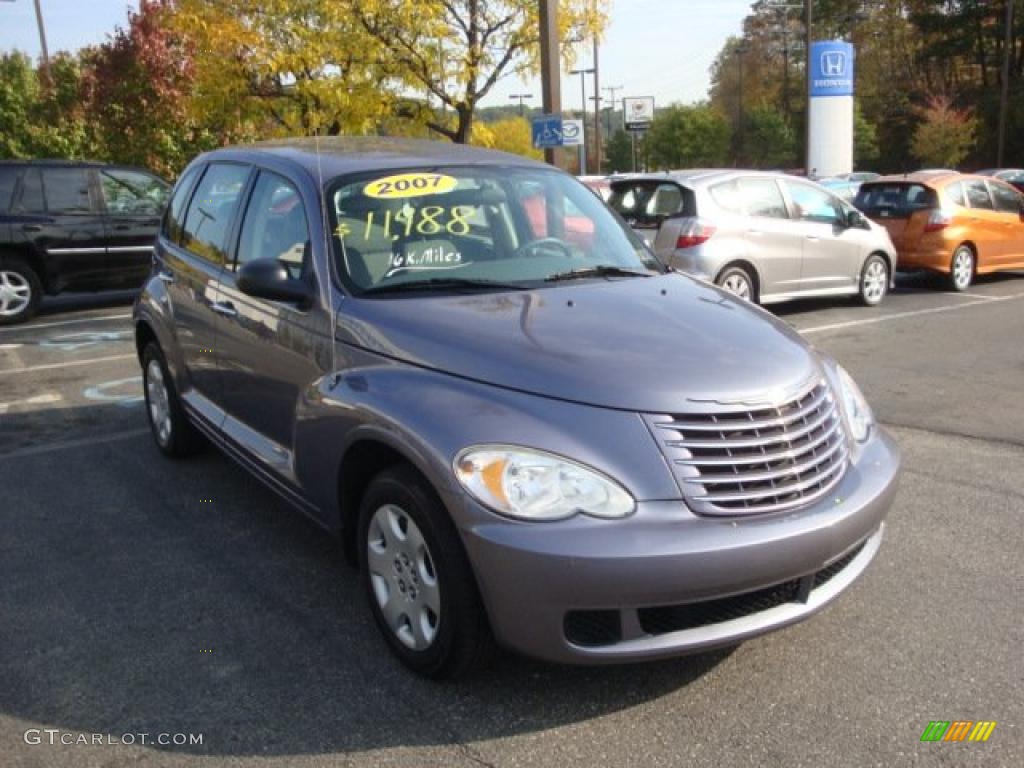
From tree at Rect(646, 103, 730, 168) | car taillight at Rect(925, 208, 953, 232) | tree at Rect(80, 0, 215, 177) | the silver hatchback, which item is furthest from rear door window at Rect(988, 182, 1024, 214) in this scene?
tree at Rect(646, 103, 730, 168)

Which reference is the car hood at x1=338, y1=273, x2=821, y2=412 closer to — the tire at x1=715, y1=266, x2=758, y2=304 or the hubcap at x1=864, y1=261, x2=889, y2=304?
the tire at x1=715, y1=266, x2=758, y2=304

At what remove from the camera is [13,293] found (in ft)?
35.9

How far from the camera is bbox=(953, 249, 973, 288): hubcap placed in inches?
494

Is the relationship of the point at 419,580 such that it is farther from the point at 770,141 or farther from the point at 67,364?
the point at 770,141

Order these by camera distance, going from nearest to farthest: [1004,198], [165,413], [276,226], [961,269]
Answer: [276,226] < [165,413] < [961,269] < [1004,198]

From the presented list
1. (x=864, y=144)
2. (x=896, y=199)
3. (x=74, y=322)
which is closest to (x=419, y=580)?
(x=74, y=322)

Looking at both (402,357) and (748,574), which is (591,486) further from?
(402,357)

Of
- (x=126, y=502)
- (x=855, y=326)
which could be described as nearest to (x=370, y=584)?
(x=126, y=502)

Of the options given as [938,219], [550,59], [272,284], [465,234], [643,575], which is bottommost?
[643,575]

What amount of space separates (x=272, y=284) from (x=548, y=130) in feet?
32.2

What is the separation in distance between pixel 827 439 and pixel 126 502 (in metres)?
3.53

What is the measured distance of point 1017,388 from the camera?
7039mm

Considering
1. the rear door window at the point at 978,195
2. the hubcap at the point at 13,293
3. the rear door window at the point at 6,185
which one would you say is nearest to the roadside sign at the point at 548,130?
the rear door window at the point at 978,195

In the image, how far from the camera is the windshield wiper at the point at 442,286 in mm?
3568
